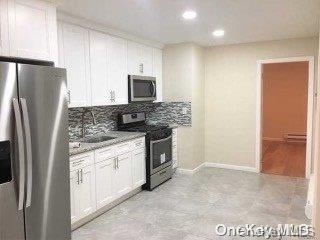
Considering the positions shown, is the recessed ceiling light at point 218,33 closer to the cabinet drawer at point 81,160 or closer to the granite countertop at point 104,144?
the granite countertop at point 104,144

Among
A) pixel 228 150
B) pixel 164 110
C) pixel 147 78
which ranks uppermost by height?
pixel 147 78

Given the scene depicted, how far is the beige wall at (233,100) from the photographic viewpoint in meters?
5.25

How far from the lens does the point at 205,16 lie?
11.1 ft

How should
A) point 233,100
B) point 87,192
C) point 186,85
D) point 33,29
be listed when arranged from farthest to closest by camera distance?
point 233,100, point 186,85, point 87,192, point 33,29

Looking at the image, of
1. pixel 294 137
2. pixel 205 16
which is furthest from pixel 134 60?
pixel 294 137

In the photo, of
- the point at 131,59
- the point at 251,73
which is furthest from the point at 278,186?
the point at 131,59

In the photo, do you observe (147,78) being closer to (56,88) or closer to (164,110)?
(164,110)

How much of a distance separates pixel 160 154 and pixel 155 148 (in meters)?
0.20

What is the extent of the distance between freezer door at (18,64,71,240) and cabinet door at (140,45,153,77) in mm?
2406

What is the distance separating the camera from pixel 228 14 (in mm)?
3318

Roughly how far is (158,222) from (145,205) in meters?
0.54

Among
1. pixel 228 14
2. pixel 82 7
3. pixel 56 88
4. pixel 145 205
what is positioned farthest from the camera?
pixel 145 205

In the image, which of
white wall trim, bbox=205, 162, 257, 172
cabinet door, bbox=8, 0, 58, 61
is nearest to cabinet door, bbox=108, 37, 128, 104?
cabinet door, bbox=8, 0, 58, 61

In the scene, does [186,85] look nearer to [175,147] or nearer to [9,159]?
[175,147]
